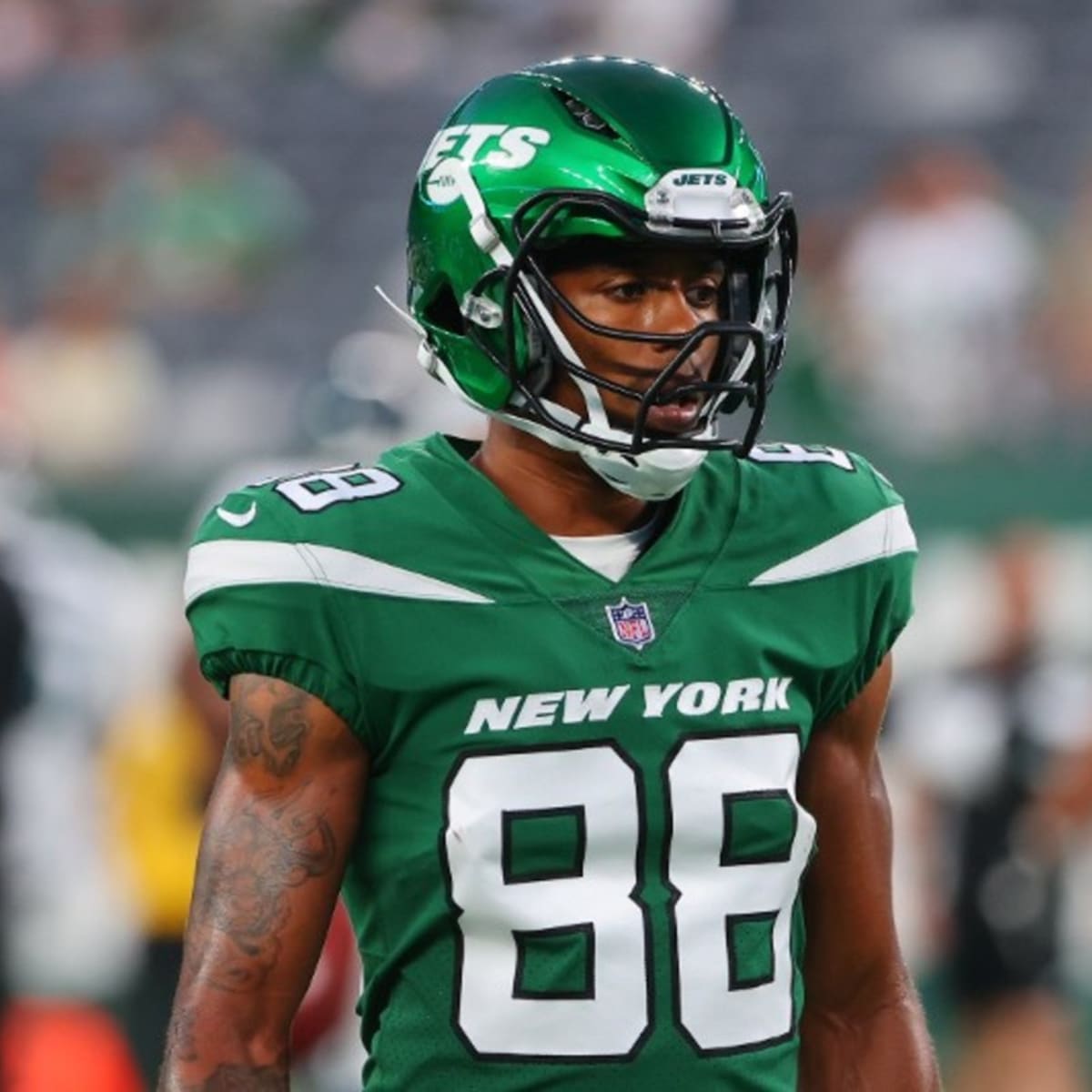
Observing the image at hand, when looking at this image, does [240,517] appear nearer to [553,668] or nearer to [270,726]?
[270,726]

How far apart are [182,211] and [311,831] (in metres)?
5.18

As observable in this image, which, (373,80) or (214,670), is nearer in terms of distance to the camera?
(214,670)

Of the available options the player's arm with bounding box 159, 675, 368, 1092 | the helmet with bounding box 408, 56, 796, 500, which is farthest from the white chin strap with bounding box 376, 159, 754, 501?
the player's arm with bounding box 159, 675, 368, 1092

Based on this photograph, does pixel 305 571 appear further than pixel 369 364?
No

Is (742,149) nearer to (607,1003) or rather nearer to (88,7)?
(607,1003)

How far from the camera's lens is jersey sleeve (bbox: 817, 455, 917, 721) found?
2445 mm

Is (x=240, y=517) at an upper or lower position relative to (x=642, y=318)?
lower

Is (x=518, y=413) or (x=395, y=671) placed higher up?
(x=518, y=413)

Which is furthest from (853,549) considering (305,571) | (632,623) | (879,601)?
(305,571)

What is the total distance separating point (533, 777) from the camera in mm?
2254

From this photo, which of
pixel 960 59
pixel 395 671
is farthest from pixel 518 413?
pixel 960 59

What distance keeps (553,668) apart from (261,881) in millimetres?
310

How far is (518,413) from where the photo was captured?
239 cm

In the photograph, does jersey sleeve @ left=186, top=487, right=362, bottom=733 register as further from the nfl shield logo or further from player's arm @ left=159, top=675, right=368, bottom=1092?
the nfl shield logo
